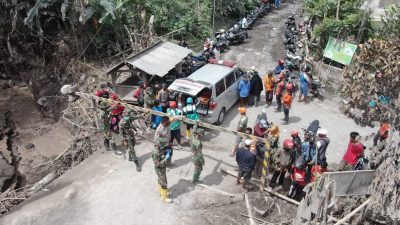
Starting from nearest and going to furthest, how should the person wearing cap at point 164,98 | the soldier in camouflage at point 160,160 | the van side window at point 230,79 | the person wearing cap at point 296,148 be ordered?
the soldier in camouflage at point 160,160 < the person wearing cap at point 296,148 < the person wearing cap at point 164,98 < the van side window at point 230,79

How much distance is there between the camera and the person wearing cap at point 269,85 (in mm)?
14312

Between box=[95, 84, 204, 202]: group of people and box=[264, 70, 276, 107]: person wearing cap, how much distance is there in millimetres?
3433

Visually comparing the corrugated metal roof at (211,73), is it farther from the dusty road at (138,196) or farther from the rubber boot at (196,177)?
the rubber boot at (196,177)

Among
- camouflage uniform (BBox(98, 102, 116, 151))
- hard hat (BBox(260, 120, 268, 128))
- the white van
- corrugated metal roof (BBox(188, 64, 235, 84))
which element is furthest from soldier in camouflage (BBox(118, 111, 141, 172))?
hard hat (BBox(260, 120, 268, 128))

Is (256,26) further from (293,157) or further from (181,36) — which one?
(293,157)

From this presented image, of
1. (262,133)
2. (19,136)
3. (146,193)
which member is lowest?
(19,136)

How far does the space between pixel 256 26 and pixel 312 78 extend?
1090 centimetres

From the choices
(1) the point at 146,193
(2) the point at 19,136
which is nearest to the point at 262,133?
(1) the point at 146,193

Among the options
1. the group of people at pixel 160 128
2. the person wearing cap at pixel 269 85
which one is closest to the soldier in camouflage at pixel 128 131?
the group of people at pixel 160 128

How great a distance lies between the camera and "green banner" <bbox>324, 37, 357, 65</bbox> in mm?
16953

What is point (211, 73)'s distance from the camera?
13.8 meters

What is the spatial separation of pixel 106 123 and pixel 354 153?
690 cm

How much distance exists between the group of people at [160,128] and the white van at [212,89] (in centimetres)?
37

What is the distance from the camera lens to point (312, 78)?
16.1 m
